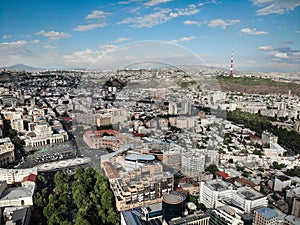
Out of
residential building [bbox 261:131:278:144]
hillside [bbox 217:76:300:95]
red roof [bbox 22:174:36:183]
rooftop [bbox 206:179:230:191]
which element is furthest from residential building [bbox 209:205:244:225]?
hillside [bbox 217:76:300:95]

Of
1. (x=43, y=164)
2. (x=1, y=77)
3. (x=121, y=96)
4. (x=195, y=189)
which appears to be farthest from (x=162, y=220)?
(x=1, y=77)

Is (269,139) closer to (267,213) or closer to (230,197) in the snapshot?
(230,197)

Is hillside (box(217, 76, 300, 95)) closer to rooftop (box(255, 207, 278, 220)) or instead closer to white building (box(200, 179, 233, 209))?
white building (box(200, 179, 233, 209))

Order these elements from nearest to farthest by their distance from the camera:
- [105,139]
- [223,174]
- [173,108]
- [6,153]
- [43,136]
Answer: [223,174]
[105,139]
[6,153]
[173,108]
[43,136]

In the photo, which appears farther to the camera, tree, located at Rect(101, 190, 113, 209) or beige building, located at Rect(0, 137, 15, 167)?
beige building, located at Rect(0, 137, 15, 167)

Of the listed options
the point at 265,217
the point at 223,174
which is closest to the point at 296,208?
the point at 265,217

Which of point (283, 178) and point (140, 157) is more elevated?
point (140, 157)

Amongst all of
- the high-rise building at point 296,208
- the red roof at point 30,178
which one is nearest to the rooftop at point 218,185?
the high-rise building at point 296,208

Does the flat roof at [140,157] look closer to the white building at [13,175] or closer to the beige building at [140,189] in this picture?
the beige building at [140,189]
